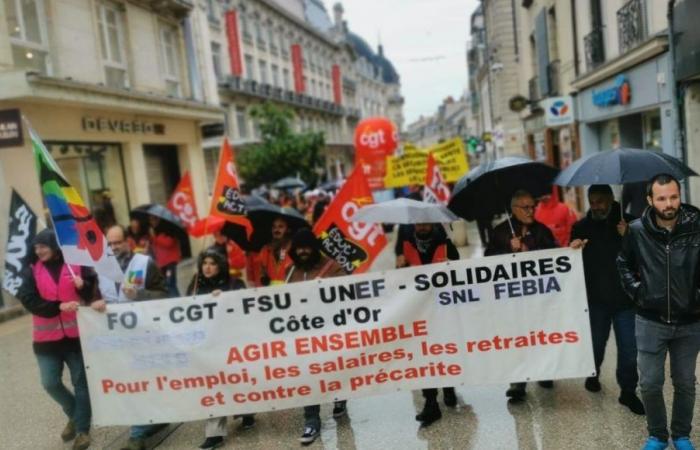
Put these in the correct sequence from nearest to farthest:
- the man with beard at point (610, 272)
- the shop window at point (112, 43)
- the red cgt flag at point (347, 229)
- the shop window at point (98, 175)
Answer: the man with beard at point (610, 272)
the red cgt flag at point (347, 229)
the shop window at point (98, 175)
the shop window at point (112, 43)

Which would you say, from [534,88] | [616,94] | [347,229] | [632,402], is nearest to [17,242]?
[347,229]

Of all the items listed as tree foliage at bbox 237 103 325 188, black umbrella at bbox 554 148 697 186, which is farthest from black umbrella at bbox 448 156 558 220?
tree foliage at bbox 237 103 325 188

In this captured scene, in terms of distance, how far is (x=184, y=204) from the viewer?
8.31 m

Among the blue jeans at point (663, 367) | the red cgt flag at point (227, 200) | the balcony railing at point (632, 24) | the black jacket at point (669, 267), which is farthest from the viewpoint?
the balcony railing at point (632, 24)

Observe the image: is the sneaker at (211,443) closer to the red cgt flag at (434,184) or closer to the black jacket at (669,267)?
the black jacket at (669,267)

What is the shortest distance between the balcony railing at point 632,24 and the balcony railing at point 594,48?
1.19 m

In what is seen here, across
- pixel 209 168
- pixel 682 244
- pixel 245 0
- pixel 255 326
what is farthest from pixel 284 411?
pixel 245 0

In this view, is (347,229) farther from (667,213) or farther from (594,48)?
(594,48)

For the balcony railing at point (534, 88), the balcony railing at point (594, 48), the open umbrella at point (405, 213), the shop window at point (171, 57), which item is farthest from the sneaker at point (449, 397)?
the balcony railing at point (534, 88)

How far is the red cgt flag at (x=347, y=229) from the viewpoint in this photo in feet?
18.9

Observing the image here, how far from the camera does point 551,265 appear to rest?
13.9ft

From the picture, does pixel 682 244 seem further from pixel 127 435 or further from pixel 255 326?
pixel 127 435

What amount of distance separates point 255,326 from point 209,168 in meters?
27.6

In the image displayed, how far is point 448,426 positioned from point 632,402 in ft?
4.46
